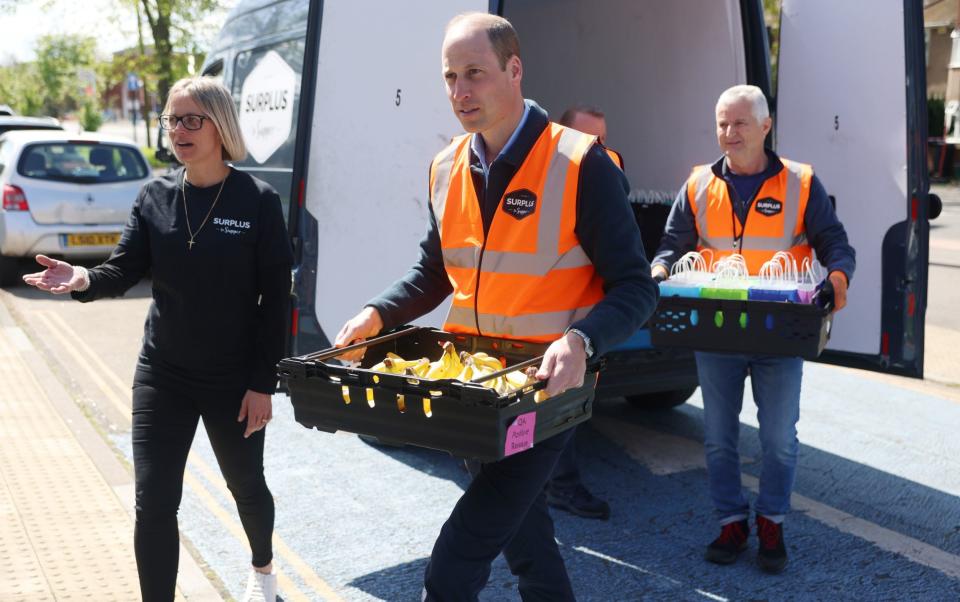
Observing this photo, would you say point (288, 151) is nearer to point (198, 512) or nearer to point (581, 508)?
point (198, 512)

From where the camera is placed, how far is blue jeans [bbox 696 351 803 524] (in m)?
4.10

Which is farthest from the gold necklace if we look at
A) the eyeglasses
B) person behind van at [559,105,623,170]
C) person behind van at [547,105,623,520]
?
person behind van at [559,105,623,170]

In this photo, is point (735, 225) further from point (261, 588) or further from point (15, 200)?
point (15, 200)

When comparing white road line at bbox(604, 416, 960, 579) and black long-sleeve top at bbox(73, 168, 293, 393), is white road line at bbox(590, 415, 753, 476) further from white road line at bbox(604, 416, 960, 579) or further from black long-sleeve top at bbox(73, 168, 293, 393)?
black long-sleeve top at bbox(73, 168, 293, 393)

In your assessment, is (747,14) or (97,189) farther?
(97,189)

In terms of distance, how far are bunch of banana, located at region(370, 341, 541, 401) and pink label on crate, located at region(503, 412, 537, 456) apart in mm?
89

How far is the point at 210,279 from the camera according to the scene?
3.27 m

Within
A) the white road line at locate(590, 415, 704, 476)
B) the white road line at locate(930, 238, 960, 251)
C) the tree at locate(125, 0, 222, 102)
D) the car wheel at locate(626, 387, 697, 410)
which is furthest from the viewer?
the tree at locate(125, 0, 222, 102)

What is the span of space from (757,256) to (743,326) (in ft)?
1.40

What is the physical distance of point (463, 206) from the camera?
274 centimetres

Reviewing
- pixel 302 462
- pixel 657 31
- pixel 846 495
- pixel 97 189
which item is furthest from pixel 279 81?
pixel 97 189

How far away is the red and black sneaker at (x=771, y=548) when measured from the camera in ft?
13.3

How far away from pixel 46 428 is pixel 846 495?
434 centimetres

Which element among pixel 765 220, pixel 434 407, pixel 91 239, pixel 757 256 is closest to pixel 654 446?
pixel 757 256
